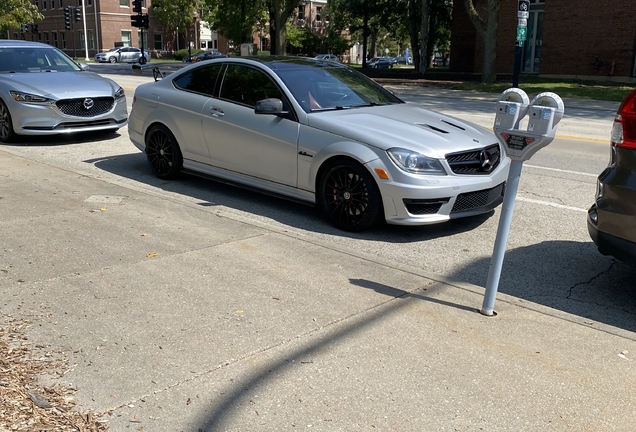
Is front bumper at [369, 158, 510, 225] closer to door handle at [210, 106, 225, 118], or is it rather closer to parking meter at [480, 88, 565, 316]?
parking meter at [480, 88, 565, 316]

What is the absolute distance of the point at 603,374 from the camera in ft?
12.7

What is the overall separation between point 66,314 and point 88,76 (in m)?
8.55

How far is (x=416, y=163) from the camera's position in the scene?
6094mm

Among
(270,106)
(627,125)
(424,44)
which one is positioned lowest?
(270,106)

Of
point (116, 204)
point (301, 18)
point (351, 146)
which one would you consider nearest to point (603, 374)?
point (351, 146)

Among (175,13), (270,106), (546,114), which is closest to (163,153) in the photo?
(270,106)

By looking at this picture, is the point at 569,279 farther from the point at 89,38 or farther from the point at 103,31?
the point at 89,38

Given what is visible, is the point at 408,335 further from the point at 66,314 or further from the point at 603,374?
the point at 66,314

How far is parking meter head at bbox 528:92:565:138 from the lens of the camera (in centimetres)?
411

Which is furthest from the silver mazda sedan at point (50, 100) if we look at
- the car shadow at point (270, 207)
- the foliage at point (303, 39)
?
the foliage at point (303, 39)

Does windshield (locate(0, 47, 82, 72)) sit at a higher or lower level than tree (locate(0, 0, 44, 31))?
lower

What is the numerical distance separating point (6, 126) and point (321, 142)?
7.28 meters

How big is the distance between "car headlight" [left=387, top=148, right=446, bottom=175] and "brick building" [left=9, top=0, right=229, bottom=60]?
221 feet

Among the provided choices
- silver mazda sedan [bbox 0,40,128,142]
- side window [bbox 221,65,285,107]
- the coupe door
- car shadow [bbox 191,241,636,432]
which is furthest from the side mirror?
silver mazda sedan [bbox 0,40,128,142]
